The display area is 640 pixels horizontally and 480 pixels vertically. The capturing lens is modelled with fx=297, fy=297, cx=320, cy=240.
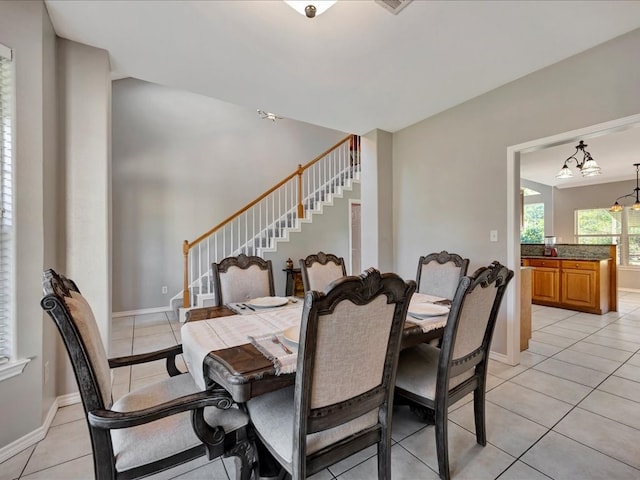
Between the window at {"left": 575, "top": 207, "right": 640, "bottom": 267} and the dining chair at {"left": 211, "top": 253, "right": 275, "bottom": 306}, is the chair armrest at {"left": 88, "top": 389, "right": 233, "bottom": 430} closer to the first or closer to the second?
the dining chair at {"left": 211, "top": 253, "right": 275, "bottom": 306}

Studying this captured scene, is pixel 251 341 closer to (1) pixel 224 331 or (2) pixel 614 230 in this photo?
(1) pixel 224 331

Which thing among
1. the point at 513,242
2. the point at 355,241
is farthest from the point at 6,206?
the point at 355,241

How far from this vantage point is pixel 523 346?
315cm

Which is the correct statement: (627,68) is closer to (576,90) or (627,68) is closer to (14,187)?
(576,90)

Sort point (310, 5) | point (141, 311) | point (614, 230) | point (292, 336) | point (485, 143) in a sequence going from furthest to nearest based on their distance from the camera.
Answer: point (614, 230)
point (141, 311)
point (485, 143)
point (310, 5)
point (292, 336)

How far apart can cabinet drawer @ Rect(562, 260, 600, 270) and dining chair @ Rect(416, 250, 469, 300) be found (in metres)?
3.45

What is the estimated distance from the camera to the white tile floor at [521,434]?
1541mm

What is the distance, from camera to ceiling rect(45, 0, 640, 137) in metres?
1.93

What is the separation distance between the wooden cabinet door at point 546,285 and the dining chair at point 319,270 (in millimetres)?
4267

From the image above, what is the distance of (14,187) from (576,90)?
4.05 m

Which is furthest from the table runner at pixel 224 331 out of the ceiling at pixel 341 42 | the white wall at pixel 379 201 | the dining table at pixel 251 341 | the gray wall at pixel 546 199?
the gray wall at pixel 546 199

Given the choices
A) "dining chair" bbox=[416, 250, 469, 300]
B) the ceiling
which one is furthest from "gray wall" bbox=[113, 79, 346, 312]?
"dining chair" bbox=[416, 250, 469, 300]

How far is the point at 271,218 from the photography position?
5.89 metres

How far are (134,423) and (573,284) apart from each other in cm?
598
